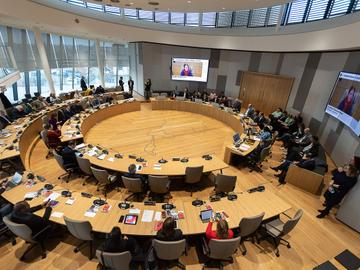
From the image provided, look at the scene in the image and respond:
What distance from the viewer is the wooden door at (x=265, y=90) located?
430 inches

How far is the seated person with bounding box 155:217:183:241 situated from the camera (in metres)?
2.98


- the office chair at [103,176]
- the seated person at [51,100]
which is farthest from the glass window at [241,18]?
the office chair at [103,176]

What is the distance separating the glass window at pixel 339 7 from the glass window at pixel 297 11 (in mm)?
1574

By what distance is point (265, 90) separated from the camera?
12.0 metres

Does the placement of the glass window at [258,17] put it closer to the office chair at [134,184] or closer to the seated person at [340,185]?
the seated person at [340,185]

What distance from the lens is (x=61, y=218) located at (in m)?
3.48

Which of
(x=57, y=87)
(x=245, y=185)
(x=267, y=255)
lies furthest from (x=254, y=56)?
(x=57, y=87)

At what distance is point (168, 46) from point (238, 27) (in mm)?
5156

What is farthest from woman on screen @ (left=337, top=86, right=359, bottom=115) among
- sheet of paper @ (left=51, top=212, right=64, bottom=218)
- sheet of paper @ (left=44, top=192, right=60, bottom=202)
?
sheet of paper @ (left=44, top=192, right=60, bottom=202)

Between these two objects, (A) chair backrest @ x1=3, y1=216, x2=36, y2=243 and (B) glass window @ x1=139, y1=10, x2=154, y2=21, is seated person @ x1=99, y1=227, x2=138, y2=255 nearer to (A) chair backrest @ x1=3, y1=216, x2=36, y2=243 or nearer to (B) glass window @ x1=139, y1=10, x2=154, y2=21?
(A) chair backrest @ x1=3, y1=216, x2=36, y2=243

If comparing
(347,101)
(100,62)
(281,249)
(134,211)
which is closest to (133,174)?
(134,211)

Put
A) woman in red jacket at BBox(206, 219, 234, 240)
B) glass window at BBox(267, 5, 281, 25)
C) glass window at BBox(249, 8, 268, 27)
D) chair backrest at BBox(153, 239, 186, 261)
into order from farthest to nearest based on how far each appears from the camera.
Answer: glass window at BBox(249, 8, 268, 27) < glass window at BBox(267, 5, 281, 25) < woman in red jacket at BBox(206, 219, 234, 240) < chair backrest at BBox(153, 239, 186, 261)

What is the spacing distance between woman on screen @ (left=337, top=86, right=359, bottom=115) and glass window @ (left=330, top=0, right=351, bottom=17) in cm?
329

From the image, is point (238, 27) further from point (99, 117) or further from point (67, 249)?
point (67, 249)
